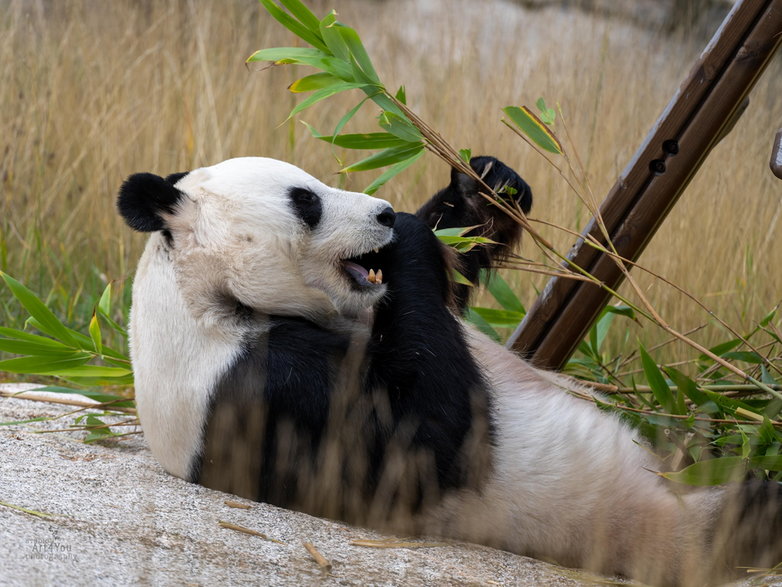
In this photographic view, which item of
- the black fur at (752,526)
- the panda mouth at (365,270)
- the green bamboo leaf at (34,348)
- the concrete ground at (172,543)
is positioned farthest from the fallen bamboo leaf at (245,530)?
the black fur at (752,526)

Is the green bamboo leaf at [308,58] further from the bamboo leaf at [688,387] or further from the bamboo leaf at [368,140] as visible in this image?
the bamboo leaf at [688,387]

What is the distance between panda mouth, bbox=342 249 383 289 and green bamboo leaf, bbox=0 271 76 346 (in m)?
0.87

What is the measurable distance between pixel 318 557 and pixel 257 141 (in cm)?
367

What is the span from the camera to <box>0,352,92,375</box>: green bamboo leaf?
2.56 m

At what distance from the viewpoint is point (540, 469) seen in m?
2.21

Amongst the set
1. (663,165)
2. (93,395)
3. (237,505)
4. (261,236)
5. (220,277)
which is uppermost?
(663,165)

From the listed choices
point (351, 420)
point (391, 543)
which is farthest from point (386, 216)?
point (391, 543)

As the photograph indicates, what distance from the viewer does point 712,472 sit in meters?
2.04

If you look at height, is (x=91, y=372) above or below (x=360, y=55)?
below

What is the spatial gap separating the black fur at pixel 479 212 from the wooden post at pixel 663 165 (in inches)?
8.9

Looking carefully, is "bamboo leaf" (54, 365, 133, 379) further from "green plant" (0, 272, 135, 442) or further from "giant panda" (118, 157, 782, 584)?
"giant panda" (118, 157, 782, 584)

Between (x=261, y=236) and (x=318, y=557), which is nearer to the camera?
(x=318, y=557)

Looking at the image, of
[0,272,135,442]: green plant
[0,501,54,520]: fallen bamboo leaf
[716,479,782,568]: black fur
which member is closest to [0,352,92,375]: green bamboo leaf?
[0,272,135,442]: green plant

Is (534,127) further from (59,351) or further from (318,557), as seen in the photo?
(59,351)
